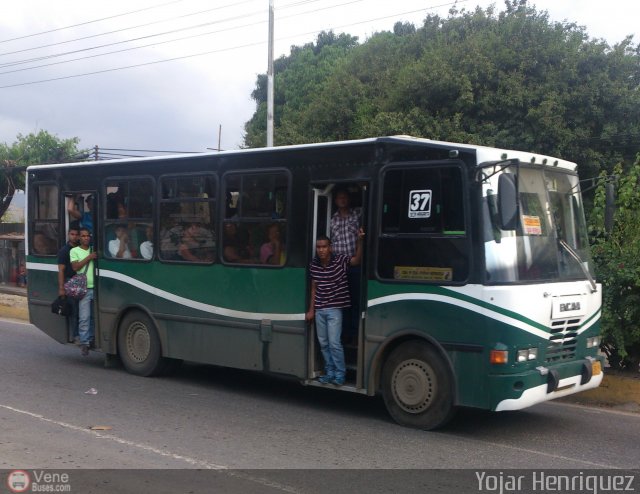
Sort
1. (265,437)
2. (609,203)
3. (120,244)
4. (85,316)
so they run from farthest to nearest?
(85,316)
(120,244)
(609,203)
(265,437)

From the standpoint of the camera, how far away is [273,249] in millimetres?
8906

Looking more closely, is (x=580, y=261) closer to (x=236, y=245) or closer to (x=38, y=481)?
(x=236, y=245)

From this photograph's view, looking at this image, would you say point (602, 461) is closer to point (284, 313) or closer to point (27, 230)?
point (284, 313)

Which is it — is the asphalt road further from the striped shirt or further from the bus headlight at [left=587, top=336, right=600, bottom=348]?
the striped shirt

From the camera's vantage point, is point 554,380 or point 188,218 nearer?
point 554,380

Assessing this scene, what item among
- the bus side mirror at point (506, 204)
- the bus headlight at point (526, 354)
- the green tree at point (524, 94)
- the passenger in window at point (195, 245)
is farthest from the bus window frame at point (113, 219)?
the green tree at point (524, 94)

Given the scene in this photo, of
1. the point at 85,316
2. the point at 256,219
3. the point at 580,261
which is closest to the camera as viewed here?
the point at 580,261

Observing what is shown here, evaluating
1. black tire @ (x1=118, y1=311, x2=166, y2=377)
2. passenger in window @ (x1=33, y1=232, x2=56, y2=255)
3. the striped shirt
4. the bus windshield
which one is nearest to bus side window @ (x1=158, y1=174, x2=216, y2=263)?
black tire @ (x1=118, y1=311, x2=166, y2=377)

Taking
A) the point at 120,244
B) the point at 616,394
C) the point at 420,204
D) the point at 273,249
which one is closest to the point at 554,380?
the point at 420,204

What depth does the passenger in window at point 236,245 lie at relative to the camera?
9.19 meters

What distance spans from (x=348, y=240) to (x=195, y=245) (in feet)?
7.49

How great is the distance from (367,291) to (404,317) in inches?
21.0

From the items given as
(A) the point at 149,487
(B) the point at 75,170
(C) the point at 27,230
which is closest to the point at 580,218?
(A) the point at 149,487

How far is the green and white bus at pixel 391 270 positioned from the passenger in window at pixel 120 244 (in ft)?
0.34
